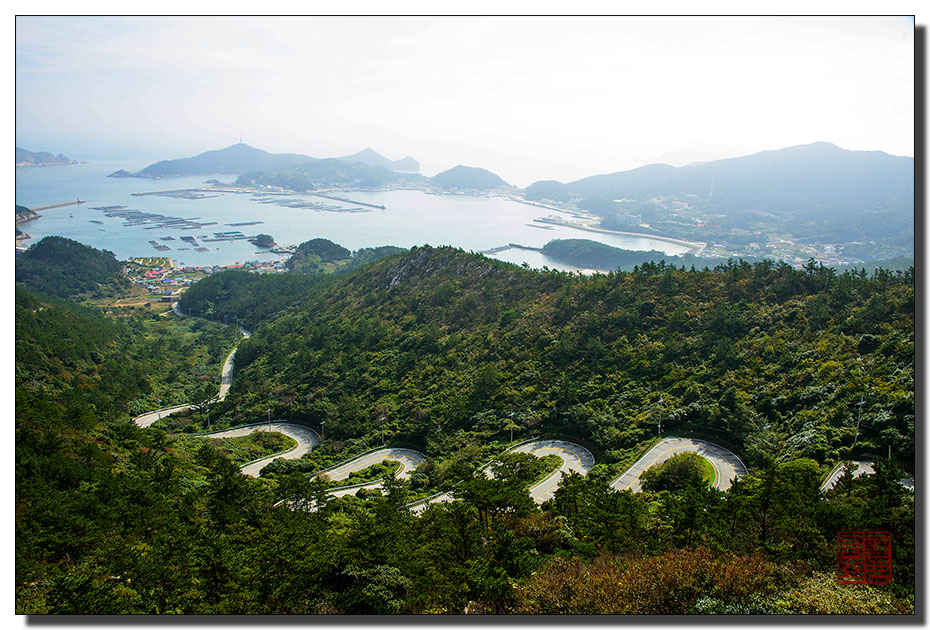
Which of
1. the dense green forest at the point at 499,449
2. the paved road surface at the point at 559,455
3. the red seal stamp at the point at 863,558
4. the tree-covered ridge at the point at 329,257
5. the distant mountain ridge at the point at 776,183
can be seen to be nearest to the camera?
the red seal stamp at the point at 863,558

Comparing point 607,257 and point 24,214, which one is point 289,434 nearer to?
point 607,257

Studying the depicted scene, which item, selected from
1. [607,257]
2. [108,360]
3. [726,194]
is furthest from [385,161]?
[108,360]

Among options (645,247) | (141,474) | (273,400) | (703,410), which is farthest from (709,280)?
(645,247)

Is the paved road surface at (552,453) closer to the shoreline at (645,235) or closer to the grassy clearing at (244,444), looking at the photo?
the grassy clearing at (244,444)

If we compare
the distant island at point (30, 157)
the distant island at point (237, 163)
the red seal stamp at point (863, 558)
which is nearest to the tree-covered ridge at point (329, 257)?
the distant island at point (30, 157)

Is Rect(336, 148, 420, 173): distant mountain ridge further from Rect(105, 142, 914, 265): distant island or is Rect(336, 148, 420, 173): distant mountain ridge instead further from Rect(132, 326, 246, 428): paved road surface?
Rect(132, 326, 246, 428): paved road surface

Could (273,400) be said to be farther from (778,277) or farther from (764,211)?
(764,211)

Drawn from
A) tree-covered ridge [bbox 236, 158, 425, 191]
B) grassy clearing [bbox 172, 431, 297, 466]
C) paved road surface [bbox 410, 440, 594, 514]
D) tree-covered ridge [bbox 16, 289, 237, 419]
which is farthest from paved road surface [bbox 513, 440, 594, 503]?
tree-covered ridge [bbox 236, 158, 425, 191]
